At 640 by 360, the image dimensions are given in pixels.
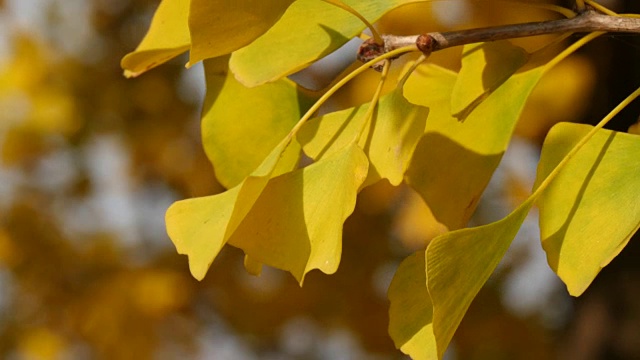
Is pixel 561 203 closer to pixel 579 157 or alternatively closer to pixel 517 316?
pixel 579 157

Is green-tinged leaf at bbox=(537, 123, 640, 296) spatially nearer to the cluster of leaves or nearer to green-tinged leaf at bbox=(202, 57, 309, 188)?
the cluster of leaves

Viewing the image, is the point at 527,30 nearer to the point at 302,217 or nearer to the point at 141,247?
the point at 302,217

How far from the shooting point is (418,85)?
0.37 metres

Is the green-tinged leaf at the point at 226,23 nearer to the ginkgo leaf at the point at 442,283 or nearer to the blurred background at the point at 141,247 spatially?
the ginkgo leaf at the point at 442,283

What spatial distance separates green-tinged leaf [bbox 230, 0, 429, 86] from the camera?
328 mm

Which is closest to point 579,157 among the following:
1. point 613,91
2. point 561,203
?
point 561,203

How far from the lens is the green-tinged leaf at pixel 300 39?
1.08 feet

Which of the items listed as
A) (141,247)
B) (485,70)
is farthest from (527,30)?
(141,247)

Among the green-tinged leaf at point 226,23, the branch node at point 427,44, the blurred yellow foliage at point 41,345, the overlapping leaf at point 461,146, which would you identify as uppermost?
the green-tinged leaf at point 226,23

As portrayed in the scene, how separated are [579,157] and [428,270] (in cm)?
8

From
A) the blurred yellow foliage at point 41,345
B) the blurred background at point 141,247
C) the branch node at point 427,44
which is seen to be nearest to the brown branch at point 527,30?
the branch node at point 427,44

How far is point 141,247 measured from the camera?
1.23 m

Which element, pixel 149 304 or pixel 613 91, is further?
pixel 149 304

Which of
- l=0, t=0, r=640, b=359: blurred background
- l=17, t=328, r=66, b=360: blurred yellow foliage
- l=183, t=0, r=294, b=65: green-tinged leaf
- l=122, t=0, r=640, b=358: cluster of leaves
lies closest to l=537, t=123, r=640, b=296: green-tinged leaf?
l=122, t=0, r=640, b=358: cluster of leaves
